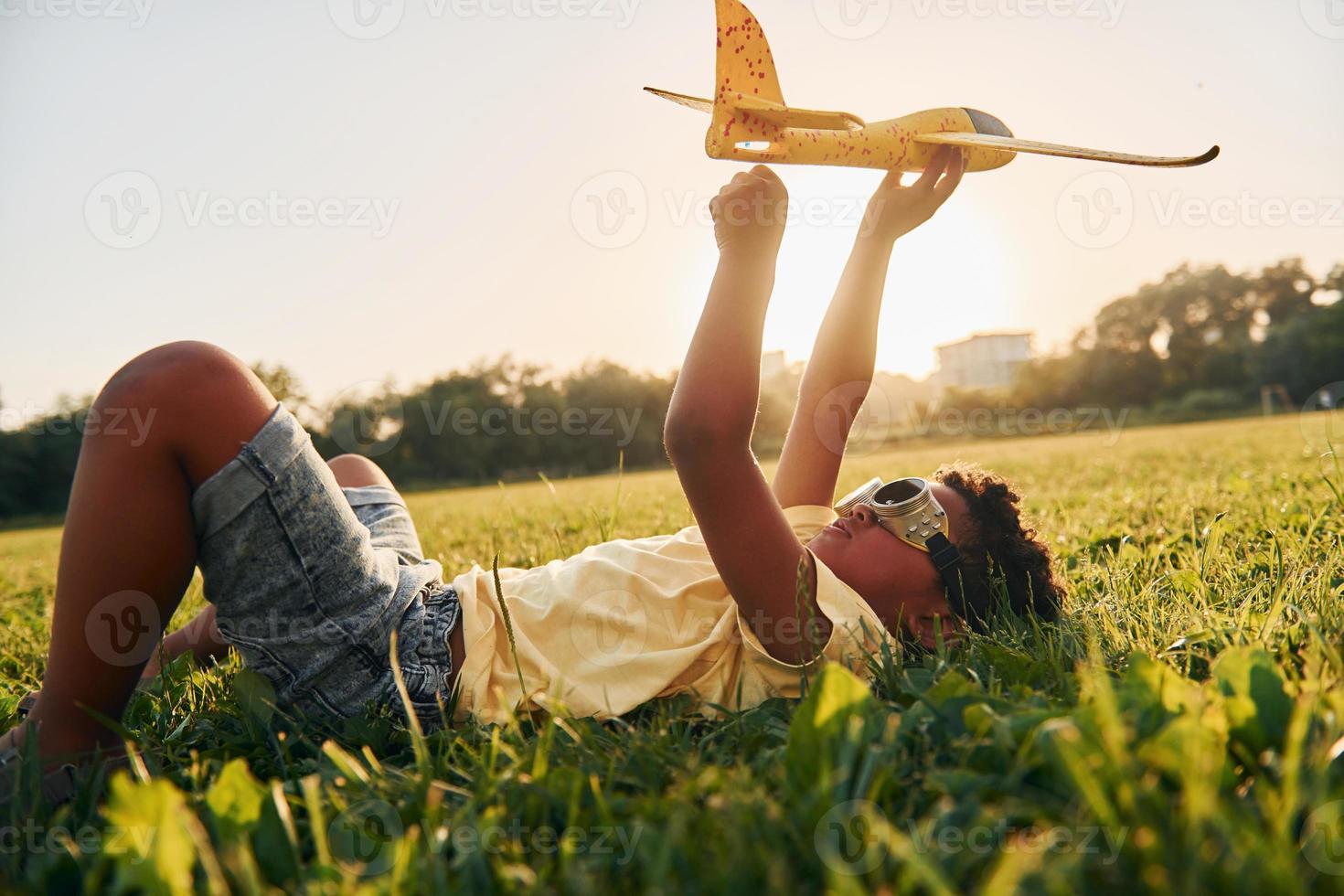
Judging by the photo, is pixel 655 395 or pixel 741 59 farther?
pixel 655 395

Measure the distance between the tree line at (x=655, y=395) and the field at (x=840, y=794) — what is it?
26.2 m

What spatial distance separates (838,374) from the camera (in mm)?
2176

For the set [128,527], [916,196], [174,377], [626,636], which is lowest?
[626,636]

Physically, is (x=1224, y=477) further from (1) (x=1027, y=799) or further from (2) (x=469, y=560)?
(1) (x=1027, y=799)

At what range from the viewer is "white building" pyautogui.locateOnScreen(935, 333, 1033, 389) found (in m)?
57.5

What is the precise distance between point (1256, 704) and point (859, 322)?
4.65 feet

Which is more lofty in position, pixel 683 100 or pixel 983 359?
pixel 983 359

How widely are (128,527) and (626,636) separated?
35.5 inches

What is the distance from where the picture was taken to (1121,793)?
2.35ft

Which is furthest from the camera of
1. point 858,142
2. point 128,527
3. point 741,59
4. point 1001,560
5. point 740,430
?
point 1001,560

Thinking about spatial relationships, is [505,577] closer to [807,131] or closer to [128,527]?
[128,527]

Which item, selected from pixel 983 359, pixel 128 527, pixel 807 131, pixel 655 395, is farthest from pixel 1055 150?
pixel 983 359

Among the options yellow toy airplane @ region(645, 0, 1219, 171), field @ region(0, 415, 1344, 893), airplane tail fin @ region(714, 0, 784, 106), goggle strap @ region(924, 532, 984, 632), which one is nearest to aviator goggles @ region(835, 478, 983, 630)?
goggle strap @ region(924, 532, 984, 632)

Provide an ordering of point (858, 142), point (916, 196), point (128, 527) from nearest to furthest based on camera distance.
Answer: point (128, 527)
point (858, 142)
point (916, 196)
